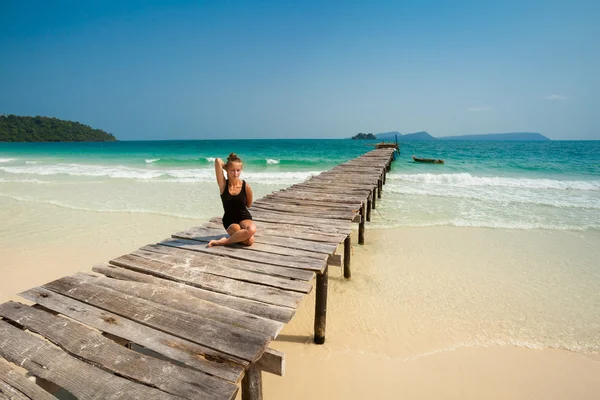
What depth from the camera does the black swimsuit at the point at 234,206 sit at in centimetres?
451

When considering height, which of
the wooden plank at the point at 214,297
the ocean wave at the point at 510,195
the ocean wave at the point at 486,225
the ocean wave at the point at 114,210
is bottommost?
the ocean wave at the point at 486,225

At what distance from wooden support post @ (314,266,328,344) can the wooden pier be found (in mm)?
14

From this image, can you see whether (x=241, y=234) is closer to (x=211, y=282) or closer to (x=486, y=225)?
(x=211, y=282)

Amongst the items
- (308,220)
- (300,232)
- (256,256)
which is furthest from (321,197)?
(256,256)

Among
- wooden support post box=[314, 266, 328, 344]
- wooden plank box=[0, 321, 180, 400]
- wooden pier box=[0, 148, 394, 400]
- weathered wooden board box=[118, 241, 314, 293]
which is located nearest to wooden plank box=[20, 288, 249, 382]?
wooden pier box=[0, 148, 394, 400]

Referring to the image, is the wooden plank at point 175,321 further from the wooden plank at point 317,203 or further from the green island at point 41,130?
the green island at point 41,130

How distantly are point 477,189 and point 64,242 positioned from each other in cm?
1817

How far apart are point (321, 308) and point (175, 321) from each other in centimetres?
205

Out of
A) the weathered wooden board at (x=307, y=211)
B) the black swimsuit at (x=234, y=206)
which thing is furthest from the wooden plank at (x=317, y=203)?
the black swimsuit at (x=234, y=206)

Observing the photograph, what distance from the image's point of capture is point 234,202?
178 inches

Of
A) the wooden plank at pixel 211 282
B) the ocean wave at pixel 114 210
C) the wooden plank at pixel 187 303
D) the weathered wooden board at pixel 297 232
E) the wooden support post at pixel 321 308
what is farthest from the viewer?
the ocean wave at pixel 114 210

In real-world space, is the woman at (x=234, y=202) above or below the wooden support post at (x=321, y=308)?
above

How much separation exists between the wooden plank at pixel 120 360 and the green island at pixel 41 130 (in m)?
144

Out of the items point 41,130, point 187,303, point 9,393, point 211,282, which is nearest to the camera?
point 9,393
